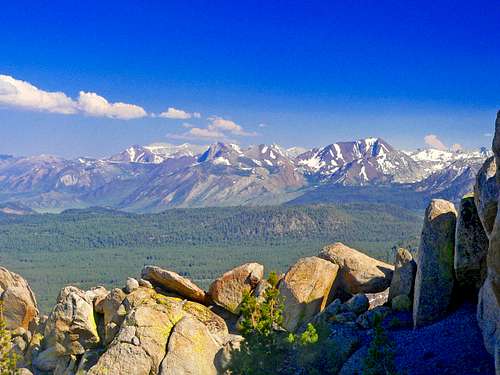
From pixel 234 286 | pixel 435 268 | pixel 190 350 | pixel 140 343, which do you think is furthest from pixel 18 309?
pixel 435 268

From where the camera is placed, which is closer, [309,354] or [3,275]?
[309,354]

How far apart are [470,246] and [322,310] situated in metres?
13.3

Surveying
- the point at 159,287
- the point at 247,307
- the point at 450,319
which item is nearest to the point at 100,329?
the point at 159,287

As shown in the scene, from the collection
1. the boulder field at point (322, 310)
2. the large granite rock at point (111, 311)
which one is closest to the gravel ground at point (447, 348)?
the boulder field at point (322, 310)

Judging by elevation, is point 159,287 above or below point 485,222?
below

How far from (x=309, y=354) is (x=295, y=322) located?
8599 mm

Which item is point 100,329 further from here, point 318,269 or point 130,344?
point 318,269

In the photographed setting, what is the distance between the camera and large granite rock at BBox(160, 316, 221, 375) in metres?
32.8

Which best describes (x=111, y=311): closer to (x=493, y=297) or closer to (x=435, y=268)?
(x=435, y=268)

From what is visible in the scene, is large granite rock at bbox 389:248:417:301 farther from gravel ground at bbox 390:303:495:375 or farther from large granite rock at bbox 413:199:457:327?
gravel ground at bbox 390:303:495:375

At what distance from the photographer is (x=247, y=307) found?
34281 mm

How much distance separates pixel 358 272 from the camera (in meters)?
42.9

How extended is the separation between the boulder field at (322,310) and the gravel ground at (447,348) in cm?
8

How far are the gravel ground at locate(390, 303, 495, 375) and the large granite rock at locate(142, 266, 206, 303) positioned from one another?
17771mm
